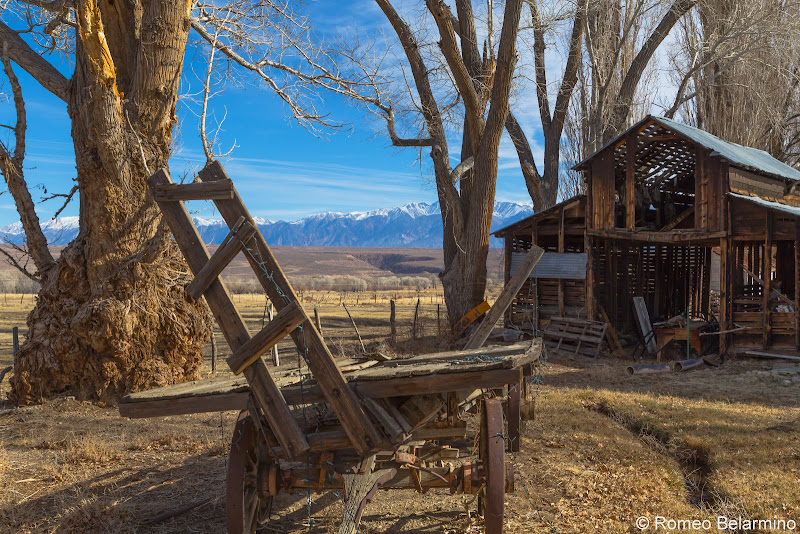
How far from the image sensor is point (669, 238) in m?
14.7

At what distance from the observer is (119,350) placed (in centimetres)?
848

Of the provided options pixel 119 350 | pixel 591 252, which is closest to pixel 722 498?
pixel 119 350

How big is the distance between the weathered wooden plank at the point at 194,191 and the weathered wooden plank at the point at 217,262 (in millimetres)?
217

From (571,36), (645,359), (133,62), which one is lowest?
(645,359)

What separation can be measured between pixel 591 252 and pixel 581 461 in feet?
34.6

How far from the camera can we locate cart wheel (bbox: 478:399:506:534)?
12.5 ft

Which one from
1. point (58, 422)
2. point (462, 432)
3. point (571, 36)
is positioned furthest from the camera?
point (571, 36)

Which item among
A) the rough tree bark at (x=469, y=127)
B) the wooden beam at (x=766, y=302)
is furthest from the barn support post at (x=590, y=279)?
the wooden beam at (x=766, y=302)

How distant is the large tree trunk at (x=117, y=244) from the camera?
834 centimetres

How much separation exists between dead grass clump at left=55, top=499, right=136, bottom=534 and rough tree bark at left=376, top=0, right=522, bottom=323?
11667 mm

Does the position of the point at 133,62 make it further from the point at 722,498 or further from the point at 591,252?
the point at 591,252

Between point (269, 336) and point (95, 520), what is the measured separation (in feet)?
8.80

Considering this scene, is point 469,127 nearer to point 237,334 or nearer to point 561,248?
point 561,248

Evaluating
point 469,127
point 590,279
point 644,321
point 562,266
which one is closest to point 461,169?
point 469,127
